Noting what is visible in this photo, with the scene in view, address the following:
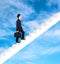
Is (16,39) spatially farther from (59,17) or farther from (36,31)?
(59,17)

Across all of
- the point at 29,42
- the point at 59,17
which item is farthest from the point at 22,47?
the point at 59,17

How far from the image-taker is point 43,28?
164ft

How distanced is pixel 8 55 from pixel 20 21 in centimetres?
543

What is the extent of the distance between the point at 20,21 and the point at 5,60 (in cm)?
628

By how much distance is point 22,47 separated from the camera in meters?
50.6

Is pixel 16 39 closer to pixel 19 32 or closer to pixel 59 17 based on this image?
pixel 19 32

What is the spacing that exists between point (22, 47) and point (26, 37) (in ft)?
4.96

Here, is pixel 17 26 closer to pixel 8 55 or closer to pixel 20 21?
pixel 20 21

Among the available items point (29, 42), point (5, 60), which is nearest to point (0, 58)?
point (5, 60)

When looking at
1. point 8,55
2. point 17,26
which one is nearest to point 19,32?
point 17,26

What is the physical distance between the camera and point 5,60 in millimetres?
51406

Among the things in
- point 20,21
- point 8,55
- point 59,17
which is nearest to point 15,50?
point 8,55

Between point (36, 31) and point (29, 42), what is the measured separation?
1.79 meters

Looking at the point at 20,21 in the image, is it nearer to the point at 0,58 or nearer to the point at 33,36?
the point at 33,36
